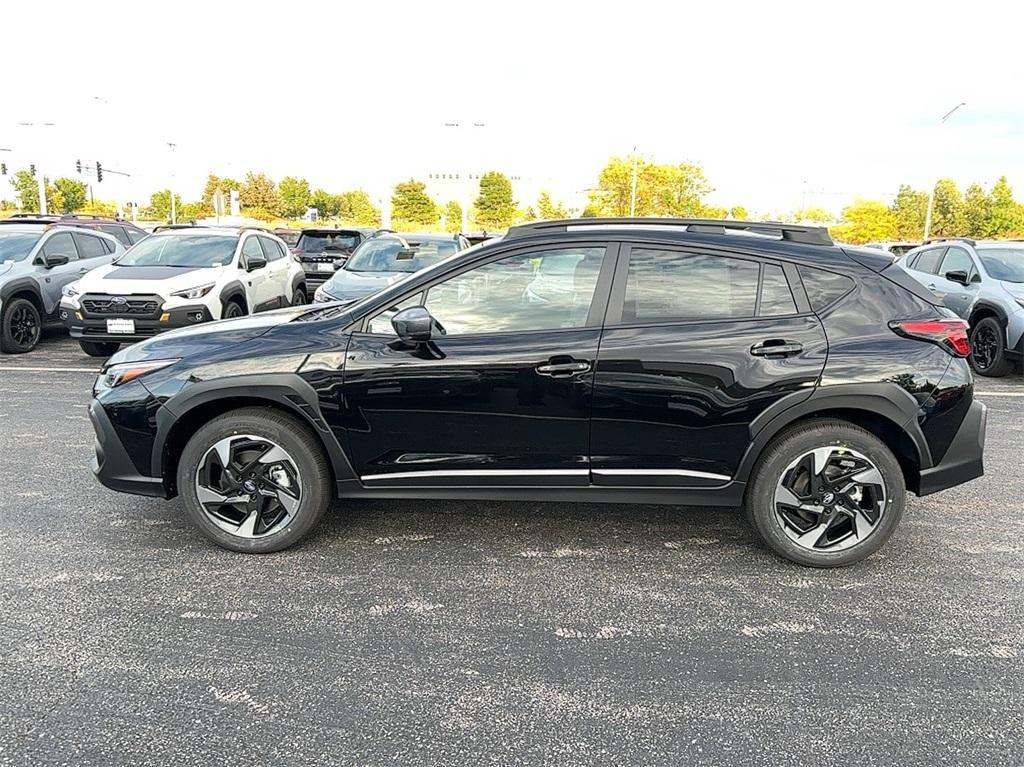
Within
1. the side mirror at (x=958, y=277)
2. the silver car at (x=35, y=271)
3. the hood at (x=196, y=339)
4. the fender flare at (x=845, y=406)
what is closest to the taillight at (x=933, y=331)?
the fender flare at (x=845, y=406)

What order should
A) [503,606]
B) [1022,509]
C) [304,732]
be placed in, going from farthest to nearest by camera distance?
1. [1022,509]
2. [503,606]
3. [304,732]

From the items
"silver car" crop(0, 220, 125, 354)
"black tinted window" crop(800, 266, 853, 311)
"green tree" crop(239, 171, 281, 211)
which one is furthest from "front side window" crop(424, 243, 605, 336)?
"green tree" crop(239, 171, 281, 211)

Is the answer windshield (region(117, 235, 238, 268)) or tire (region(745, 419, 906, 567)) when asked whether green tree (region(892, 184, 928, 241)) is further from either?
tire (region(745, 419, 906, 567))

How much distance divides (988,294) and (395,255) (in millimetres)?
8022

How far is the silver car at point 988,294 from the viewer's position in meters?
8.88

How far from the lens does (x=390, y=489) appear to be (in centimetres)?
395

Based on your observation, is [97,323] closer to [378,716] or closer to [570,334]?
[570,334]

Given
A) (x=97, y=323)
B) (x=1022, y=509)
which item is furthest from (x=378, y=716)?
(x=97, y=323)

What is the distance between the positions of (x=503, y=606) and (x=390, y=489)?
2.94 feet

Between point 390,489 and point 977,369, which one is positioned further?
point 977,369

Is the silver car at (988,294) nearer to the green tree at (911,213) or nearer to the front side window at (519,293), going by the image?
the front side window at (519,293)

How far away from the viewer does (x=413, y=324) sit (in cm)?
370

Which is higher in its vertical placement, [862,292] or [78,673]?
[862,292]

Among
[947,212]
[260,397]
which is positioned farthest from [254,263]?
[947,212]
